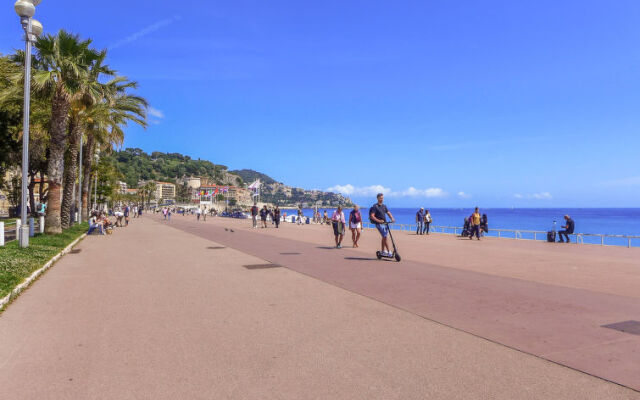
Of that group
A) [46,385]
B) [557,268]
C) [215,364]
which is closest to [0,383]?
[46,385]

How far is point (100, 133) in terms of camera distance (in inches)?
1156

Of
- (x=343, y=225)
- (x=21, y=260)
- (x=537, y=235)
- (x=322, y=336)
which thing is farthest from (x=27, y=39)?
(x=537, y=235)

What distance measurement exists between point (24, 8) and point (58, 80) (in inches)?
209

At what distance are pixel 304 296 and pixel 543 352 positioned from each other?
3.70 m

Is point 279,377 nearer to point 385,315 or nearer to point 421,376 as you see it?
point 421,376

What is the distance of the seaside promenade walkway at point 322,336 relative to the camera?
3518 mm

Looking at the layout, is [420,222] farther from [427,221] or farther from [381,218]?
[381,218]

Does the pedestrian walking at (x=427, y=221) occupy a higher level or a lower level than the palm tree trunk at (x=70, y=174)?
lower

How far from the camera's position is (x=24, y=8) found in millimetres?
12008

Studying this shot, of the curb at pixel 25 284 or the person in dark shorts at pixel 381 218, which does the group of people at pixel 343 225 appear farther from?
the curb at pixel 25 284

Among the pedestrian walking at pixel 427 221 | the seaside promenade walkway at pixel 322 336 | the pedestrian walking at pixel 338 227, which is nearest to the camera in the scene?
the seaside promenade walkway at pixel 322 336

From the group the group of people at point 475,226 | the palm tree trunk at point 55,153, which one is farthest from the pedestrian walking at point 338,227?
the palm tree trunk at point 55,153

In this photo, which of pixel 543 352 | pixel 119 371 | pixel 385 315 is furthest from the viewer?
pixel 385 315

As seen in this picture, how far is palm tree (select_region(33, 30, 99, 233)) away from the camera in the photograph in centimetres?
1667
